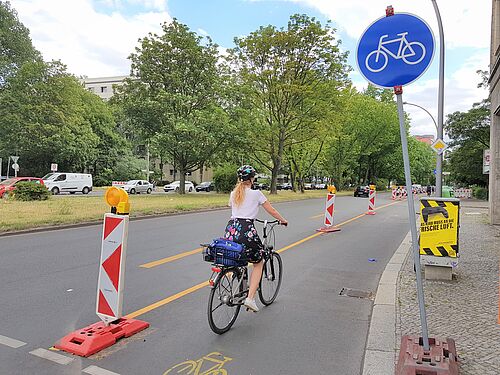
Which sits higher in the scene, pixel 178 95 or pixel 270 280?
pixel 178 95

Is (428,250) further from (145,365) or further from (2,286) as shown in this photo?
(2,286)

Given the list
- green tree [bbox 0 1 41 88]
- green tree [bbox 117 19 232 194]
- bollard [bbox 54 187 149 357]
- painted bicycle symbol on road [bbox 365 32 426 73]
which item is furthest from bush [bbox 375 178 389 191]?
bollard [bbox 54 187 149 357]

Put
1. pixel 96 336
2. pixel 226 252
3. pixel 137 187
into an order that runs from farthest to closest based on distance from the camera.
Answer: pixel 137 187
pixel 226 252
pixel 96 336

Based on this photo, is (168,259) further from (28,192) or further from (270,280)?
(28,192)

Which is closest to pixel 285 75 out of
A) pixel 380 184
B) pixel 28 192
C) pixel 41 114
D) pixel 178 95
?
pixel 178 95

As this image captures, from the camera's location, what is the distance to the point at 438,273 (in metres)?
6.73

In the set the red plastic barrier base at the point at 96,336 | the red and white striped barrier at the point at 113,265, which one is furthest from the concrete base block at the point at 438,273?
the red and white striped barrier at the point at 113,265

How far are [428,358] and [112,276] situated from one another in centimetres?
304

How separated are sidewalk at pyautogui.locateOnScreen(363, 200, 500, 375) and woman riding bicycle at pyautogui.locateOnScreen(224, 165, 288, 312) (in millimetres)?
1388

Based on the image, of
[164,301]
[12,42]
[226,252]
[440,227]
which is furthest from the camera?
[12,42]

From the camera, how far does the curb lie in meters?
3.76

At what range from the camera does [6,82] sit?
44.2 metres

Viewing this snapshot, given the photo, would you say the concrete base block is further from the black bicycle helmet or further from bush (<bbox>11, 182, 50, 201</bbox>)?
bush (<bbox>11, 182, 50, 201</bbox>)

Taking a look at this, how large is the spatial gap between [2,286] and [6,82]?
45.6 meters
